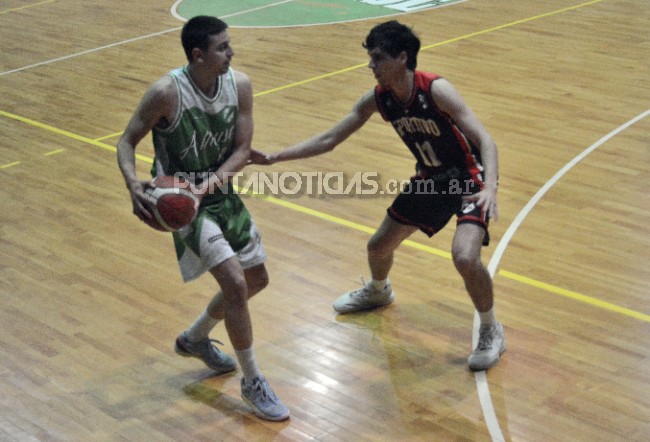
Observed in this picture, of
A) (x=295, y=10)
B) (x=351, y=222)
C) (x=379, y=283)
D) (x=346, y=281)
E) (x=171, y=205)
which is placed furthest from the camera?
(x=295, y=10)

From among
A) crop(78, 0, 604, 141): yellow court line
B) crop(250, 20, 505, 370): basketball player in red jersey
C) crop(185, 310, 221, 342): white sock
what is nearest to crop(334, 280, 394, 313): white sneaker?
crop(250, 20, 505, 370): basketball player in red jersey

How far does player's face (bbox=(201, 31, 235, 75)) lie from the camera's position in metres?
4.18

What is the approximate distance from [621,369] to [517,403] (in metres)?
0.62

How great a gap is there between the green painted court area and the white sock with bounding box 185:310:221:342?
8.43 meters

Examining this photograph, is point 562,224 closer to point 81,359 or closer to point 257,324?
point 257,324

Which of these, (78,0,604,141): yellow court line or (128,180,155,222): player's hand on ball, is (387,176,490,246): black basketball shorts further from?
(78,0,604,141): yellow court line

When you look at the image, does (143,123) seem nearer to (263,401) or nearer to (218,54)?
(218,54)

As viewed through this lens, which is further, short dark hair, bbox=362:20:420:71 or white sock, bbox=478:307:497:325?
white sock, bbox=478:307:497:325

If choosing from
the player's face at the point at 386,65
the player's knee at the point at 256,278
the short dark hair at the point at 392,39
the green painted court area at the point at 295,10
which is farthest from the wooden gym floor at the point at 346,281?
the green painted court area at the point at 295,10

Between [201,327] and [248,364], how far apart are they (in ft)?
1.38

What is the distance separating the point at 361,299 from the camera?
5.44 m

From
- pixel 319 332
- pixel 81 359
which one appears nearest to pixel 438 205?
pixel 319 332

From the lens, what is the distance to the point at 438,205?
494cm

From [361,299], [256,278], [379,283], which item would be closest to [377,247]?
[379,283]
